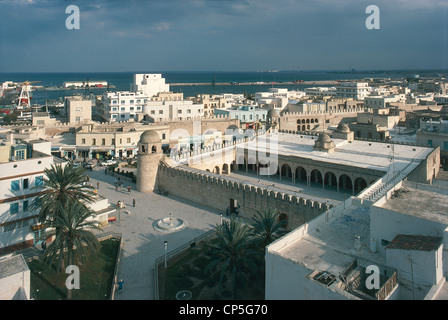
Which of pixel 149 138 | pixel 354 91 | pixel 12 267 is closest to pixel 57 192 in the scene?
pixel 12 267

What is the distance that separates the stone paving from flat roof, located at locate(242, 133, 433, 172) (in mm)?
10956

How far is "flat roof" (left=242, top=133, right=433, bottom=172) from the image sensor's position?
1145 inches

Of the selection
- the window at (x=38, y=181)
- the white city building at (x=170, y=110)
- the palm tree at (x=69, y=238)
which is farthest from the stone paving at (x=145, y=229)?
the white city building at (x=170, y=110)

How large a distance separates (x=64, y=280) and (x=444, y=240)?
15.2 m

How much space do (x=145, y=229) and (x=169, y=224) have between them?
1.43 meters

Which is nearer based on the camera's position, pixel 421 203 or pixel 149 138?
pixel 421 203

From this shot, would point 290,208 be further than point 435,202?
Yes

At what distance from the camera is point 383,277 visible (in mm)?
12445

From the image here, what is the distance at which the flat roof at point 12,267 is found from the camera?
1320 centimetres

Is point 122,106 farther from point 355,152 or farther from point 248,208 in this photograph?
point 248,208

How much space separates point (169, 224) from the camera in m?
22.7

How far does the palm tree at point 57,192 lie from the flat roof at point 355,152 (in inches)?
721

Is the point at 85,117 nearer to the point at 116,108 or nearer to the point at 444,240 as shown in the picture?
the point at 116,108

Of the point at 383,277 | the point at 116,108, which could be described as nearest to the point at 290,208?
the point at 383,277
